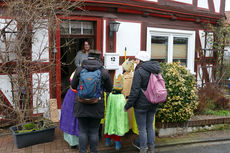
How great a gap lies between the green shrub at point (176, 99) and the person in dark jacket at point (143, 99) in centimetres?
97

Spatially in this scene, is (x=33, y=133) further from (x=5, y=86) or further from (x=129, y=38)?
(x=129, y=38)

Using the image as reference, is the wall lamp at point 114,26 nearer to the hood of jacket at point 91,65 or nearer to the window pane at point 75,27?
the window pane at point 75,27

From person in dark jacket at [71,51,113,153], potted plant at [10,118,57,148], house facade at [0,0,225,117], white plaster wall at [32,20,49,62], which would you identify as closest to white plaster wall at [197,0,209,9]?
house facade at [0,0,225,117]

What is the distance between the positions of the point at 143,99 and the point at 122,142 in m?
1.25

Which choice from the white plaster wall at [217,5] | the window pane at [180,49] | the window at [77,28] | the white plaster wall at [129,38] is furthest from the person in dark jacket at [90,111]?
the white plaster wall at [217,5]

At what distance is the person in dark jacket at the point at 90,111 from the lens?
3268 mm

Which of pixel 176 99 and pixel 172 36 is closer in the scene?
pixel 176 99

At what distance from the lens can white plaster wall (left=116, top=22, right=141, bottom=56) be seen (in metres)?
6.67

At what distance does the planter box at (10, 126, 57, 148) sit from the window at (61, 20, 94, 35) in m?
2.64

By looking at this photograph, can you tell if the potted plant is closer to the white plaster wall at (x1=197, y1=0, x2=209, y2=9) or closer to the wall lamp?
the wall lamp

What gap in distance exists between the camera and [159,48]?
7973mm

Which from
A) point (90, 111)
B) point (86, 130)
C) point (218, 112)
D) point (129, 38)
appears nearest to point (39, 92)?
point (86, 130)

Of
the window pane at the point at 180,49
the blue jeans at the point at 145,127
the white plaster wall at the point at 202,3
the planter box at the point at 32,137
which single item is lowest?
the planter box at the point at 32,137

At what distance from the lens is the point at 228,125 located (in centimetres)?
555
